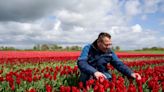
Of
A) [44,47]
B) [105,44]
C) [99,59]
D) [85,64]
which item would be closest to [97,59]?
[99,59]

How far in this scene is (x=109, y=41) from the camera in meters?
7.09

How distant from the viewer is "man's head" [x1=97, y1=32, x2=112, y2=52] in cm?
705

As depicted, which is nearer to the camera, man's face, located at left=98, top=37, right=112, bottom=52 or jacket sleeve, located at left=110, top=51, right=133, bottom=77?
man's face, located at left=98, top=37, right=112, bottom=52

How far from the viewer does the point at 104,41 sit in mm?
7066

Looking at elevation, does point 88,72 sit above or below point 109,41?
below

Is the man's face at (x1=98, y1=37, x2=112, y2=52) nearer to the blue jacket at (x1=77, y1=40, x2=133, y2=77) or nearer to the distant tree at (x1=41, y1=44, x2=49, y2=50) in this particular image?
the blue jacket at (x1=77, y1=40, x2=133, y2=77)

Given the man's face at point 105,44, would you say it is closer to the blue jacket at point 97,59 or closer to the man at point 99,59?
the man at point 99,59

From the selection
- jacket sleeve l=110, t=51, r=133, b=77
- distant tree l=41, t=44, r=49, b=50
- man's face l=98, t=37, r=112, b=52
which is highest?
distant tree l=41, t=44, r=49, b=50

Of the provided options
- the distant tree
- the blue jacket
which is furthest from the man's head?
the distant tree

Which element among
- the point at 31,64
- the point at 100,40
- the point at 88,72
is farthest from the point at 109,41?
the point at 31,64

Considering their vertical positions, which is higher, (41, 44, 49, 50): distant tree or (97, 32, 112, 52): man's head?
(41, 44, 49, 50): distant tree

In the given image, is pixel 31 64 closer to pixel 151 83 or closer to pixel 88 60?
pixel 88 60

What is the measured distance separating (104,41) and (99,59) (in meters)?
1.00

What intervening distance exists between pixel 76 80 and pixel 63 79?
401mm
